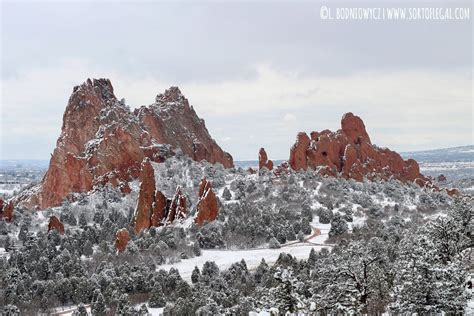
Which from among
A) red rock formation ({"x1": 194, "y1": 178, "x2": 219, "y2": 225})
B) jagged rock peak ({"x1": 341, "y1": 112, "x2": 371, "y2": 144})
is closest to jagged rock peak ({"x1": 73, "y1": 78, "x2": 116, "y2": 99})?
red rock formation ({"x1": 194, "y1": 178, "x2": 219, "y2": 225})

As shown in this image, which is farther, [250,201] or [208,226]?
[250,201]

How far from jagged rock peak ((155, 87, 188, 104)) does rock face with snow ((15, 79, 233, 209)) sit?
0.26 m

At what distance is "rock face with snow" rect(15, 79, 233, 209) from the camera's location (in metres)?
110

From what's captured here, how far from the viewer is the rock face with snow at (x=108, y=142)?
11050cm

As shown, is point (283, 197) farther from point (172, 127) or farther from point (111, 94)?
point (111, 94)

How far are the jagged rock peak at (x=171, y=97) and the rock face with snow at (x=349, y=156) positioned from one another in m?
33.4

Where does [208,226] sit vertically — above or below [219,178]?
below

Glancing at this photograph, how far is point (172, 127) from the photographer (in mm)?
126812

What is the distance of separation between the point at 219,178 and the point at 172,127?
25.2m

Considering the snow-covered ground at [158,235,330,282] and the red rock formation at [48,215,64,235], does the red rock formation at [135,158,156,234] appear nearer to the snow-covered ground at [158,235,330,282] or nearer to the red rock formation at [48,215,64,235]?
the red rock formation at [48,215,64,235]

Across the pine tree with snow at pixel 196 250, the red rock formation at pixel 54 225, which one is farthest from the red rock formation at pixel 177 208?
the red rock formation at pixel 54 225

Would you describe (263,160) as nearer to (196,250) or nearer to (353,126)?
(353,126)

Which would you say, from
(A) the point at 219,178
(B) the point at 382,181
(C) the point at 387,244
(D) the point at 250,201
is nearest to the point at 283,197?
(D) the point at 250,201

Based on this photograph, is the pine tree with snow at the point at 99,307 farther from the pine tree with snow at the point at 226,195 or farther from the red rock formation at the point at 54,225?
the pine tree with snow at the point at 226,195
